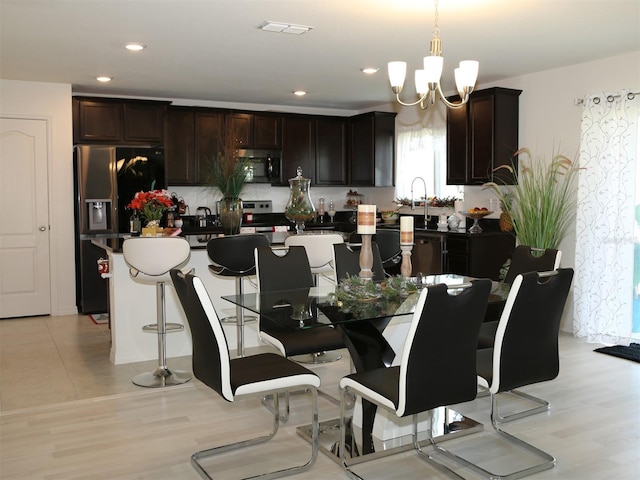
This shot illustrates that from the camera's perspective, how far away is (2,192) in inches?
268

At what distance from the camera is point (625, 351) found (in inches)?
210

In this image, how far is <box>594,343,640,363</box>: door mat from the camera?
518 cm

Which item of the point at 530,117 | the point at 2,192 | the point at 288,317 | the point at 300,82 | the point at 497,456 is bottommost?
the point at 497,456

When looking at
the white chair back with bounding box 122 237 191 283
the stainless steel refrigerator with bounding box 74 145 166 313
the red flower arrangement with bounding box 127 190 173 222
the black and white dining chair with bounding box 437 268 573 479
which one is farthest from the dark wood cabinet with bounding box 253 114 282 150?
the black and white dining chair with bounding box 437 268 573 479

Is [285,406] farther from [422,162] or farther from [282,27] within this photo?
[422,162]

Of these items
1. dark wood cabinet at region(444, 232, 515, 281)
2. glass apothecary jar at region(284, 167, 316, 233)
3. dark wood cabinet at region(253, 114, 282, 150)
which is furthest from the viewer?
dark wood cabinet at region(253, 114, 282, 150)

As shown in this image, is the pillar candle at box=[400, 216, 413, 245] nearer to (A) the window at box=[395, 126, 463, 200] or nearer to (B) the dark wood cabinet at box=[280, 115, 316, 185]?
(A) the window at box=[395, 126, 463, 200]

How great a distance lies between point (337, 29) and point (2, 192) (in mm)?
4243

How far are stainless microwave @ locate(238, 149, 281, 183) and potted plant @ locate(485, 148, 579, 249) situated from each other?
3029 millimetres

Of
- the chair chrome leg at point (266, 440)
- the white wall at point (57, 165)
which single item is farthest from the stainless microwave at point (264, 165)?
the chair chrome leg at point (266, 440)

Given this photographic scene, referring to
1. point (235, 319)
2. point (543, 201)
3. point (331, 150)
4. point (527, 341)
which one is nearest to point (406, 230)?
point (527, 341)

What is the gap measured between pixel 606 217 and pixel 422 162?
2.88 m

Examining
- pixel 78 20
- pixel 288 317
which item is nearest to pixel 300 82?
pixel 78 20

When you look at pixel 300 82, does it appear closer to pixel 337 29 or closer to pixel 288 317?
pixel 337 29
